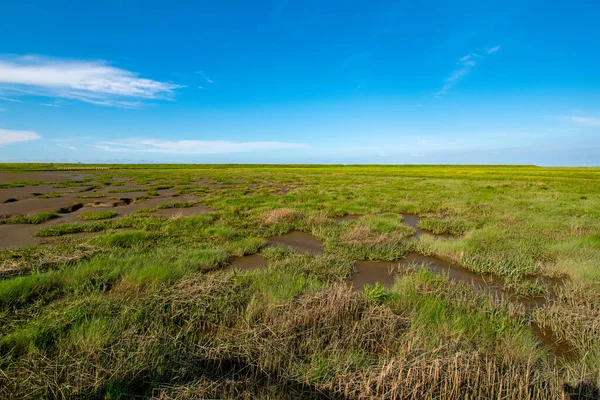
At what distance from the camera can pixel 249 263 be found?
840cm

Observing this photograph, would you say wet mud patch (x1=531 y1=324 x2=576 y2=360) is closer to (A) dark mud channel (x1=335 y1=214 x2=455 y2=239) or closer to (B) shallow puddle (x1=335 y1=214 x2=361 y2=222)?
(A) dark mud channel (x1=335 y1=214 x2=455 y2=239)

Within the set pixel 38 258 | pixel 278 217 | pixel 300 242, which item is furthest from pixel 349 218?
pixel 38 258

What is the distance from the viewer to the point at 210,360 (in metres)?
3.56

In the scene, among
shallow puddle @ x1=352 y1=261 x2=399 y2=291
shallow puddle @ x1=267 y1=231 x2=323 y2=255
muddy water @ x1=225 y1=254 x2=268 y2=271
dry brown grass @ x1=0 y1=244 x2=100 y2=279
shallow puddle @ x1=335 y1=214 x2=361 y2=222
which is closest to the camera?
dry brown grass @ x1=0 y1=244 x2=100 y2=279

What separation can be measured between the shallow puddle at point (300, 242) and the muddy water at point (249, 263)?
149cm

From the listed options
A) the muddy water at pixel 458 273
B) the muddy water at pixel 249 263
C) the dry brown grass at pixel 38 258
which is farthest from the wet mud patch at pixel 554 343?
the dry brown grass at pixel 38 258

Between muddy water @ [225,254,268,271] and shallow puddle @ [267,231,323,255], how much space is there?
4.88ft

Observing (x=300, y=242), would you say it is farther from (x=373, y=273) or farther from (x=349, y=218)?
(x=349, y=218)

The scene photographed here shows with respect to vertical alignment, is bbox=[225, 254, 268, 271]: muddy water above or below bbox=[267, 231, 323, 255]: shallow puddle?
below

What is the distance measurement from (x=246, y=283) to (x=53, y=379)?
343cm

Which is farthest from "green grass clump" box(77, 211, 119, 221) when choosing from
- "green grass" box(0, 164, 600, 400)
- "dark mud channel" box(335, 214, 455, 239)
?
"dark mud channel" box(335, 214, 455, 239)

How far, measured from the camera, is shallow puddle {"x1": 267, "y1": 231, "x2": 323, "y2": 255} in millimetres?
9789

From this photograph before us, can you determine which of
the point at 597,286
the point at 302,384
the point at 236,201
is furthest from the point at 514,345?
the point at 236,201

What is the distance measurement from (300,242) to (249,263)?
9.67 ft
